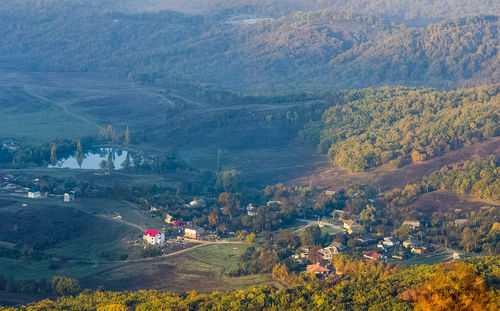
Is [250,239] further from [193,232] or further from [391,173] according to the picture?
[391,173]

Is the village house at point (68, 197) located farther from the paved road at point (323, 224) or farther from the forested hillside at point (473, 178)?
the forested hillside at point (473, 178)

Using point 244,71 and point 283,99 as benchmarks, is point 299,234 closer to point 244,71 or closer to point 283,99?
point 283,99

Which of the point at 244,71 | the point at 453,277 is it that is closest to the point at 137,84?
the point at 244,71

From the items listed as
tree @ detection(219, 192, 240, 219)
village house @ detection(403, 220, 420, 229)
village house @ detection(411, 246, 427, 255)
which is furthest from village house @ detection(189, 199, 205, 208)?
village house @ detection(411, 246, 427, 255)

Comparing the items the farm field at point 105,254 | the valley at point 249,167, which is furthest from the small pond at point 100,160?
the farm field at point 105,254

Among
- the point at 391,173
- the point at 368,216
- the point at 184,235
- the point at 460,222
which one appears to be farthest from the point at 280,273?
the point at 391,173
